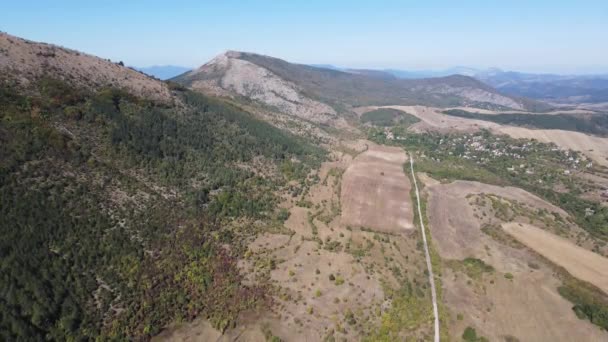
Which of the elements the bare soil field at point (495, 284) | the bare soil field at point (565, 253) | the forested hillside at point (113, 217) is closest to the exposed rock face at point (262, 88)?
the forested hillside at point (113, 217)

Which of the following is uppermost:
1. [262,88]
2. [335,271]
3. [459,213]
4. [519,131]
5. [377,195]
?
[262,88]

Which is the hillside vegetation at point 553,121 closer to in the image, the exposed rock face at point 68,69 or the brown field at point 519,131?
the brown field at point 519,131

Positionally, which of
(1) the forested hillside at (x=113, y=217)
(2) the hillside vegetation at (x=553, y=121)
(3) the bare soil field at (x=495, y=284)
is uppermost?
(1) the forested hillside at (x=113, y=217)

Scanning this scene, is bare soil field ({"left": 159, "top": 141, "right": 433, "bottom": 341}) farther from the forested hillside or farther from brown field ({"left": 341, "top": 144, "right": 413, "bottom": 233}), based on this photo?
the forested hillside

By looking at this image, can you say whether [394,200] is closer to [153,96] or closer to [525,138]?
[153,96]

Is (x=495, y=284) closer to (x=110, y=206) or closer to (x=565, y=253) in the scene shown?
(x=565, y=253)

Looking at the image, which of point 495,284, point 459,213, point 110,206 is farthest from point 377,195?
point 110,206
